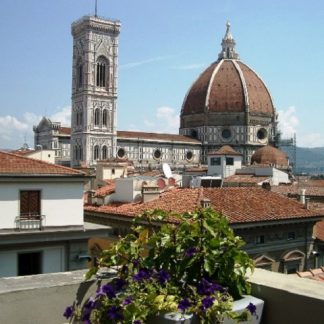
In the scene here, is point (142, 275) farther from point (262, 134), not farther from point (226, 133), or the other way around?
point (262, 134)

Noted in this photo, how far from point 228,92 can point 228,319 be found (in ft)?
368

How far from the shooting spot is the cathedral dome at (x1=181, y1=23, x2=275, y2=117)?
11244 centimetres

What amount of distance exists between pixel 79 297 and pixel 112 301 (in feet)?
1.95

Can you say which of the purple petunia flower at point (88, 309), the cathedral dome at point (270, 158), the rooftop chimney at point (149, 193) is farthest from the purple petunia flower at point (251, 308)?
the cathedral dome at point (270, 158)

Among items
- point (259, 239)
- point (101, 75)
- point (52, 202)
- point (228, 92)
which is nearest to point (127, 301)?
point (52, 202)

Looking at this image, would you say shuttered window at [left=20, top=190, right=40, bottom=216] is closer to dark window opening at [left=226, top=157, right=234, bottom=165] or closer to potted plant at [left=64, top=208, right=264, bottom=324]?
potted plant at [left=64, top=208, right=264, bottom=324]

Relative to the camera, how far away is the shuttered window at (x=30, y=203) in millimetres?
13820

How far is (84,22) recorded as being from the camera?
94938 mm

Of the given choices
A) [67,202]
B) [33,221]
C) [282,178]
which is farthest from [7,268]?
[282,178]

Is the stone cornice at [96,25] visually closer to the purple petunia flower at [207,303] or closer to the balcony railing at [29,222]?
the balcony railing at [29,222]

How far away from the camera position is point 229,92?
113312mm

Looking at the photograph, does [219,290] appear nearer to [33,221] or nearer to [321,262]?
[33,221]

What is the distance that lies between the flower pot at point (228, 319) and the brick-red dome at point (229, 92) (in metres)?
109

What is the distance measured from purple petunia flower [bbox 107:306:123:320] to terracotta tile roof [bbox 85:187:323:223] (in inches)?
579
